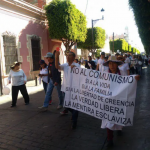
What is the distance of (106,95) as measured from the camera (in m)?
3.37

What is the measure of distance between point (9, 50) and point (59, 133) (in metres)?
9.23

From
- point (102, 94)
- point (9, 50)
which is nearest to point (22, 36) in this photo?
point (9, 50)

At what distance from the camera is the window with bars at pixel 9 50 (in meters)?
11.3

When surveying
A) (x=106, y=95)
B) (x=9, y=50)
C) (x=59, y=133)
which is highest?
(x=9, y=50)

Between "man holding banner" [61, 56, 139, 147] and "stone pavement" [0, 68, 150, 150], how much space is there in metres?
0.46

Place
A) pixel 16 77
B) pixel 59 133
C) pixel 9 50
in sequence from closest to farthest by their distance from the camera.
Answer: pixel 59 133 < pixel 16 77 < pixel 9 50

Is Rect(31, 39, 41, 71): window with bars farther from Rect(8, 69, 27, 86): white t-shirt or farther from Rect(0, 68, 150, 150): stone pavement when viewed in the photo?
Rect(0, 68, 150, 150): stone pavement

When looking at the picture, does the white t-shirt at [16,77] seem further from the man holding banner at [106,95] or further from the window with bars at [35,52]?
the window with bars at [35,52]

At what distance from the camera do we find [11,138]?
146 inches

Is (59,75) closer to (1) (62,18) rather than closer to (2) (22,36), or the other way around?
(2) (22,36)

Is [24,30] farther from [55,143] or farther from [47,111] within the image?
[55,143]

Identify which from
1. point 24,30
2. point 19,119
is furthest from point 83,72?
point 24,30

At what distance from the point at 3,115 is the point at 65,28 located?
10345 mm

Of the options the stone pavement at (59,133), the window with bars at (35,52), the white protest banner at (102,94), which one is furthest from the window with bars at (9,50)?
the white protest banner at (102,94)
